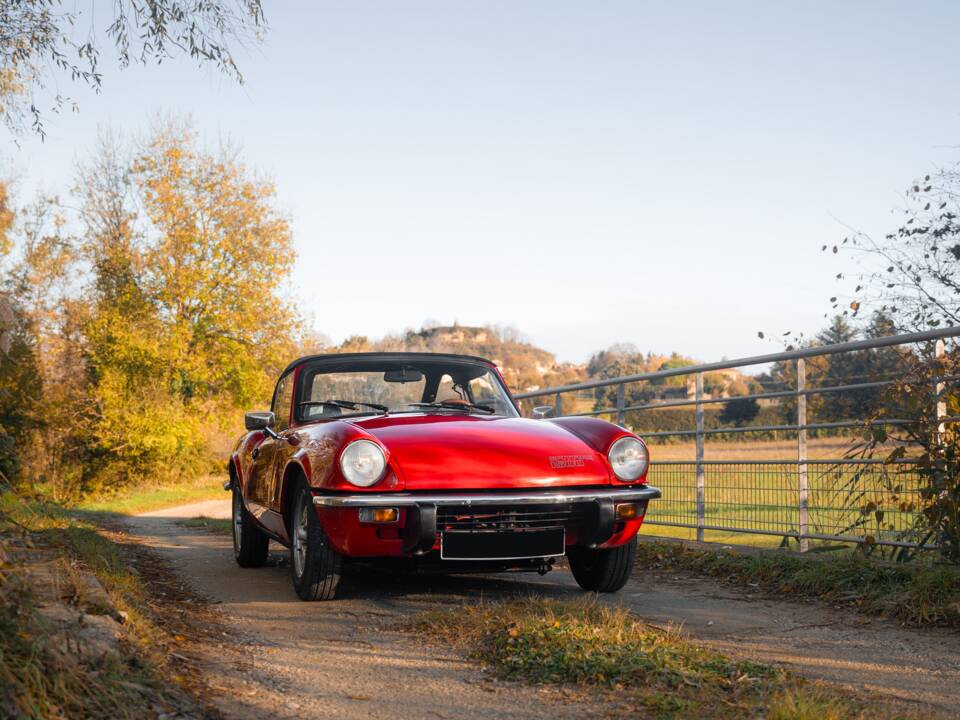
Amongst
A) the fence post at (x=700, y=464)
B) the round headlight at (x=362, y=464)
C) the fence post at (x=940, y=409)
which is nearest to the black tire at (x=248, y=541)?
the round headlight at (x=362, y=464)

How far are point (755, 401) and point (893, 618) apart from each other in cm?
282

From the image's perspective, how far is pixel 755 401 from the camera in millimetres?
7938

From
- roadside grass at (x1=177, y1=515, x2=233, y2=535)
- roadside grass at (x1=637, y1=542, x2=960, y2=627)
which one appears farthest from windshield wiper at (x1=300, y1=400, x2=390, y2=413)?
roadside grass at (x1=177, y1=515, x2=233, y2=535)

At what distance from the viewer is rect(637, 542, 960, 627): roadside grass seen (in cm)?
523

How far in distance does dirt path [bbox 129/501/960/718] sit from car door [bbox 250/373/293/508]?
0.62 metres

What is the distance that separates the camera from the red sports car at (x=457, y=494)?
5.30 meters

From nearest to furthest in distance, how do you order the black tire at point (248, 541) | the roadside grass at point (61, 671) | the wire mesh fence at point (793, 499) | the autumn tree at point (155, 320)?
1. the roadside grass at point (61, 671)
2. the wire mesh fence at point (793, 499)
3. the black tire at point (248, 541)
4. the autumn tree at point (155, 320)

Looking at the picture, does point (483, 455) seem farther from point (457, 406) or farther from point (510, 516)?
point (457, 406)

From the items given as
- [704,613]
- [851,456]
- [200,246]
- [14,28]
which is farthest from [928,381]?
[200,246]

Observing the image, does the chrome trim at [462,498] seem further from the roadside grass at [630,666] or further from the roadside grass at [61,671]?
the roadside grass at [61,671]

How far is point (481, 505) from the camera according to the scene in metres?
5.30

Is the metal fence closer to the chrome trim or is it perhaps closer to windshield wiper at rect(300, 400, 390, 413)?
the chrome trim

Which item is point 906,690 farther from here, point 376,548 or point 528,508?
point 376,548

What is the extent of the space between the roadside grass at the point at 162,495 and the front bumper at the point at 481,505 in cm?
2104
